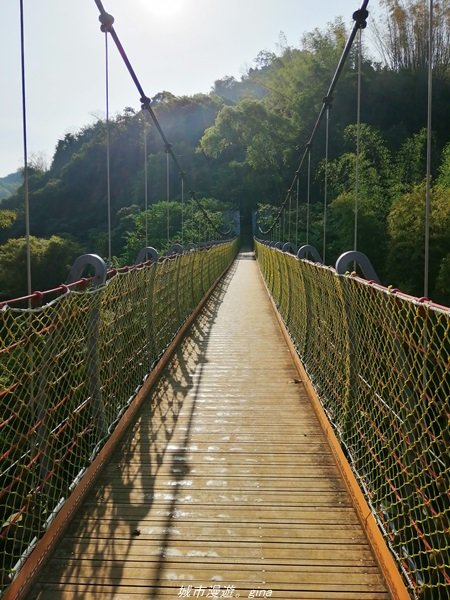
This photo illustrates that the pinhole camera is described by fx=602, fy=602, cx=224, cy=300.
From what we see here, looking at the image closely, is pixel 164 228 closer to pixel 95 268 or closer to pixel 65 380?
pixel 95 268

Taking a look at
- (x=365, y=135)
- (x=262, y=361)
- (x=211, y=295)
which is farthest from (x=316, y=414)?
(x=365, y=135)

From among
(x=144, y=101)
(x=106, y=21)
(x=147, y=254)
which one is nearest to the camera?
(x=147, y=254)

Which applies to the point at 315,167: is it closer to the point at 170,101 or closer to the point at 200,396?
the point at 170,101

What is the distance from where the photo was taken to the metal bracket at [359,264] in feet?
7.12

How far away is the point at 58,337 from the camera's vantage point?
1.85m

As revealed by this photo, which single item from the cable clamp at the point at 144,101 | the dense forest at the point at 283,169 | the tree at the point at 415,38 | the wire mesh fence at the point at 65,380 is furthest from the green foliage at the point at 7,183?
the wire mesh fence at the point at 65,380

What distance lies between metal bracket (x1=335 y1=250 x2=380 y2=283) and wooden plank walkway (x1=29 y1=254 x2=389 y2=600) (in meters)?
0.70

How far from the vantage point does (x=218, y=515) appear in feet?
5.94

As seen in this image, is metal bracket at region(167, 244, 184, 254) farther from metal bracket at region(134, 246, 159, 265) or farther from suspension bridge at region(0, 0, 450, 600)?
suspension bridge at region(0, 0, 450, 600)

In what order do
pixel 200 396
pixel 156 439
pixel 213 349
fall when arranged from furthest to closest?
pixel 213 349 → pixel 200 396 → pixel 156 439

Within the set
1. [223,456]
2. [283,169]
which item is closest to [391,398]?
[223,456]

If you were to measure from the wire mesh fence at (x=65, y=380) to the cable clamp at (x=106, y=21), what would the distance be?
1.96 metres

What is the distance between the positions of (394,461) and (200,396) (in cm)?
152

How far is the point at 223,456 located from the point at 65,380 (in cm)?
66
